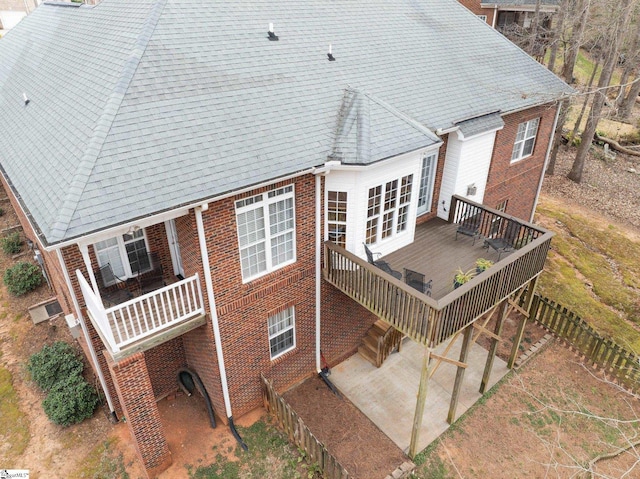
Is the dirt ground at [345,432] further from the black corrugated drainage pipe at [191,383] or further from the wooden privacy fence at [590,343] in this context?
the wooden privacy fence at [590,343]

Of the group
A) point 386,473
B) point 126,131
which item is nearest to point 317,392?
point 386,473

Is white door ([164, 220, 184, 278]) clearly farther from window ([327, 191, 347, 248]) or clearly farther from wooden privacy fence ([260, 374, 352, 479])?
window ([327, 191, 347, 248])

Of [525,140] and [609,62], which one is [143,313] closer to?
[525,140]

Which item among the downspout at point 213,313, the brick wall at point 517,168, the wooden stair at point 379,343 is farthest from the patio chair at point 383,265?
the brick wall at point 517,168

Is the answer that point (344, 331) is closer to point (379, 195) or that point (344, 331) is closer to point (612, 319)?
point (379, 195)

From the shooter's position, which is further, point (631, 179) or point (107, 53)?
point (631, 179)

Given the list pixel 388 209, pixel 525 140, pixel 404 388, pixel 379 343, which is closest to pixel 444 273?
pixel 388 209
